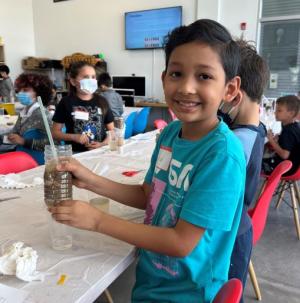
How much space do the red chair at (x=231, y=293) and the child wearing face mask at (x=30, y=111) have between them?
87.6 inches

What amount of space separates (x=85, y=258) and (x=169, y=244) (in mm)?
264

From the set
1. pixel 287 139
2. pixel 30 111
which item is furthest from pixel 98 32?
pixel 287 139

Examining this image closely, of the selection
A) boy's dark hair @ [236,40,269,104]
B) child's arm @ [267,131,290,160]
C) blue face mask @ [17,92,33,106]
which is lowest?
child's arm @ [267,131,290,160]

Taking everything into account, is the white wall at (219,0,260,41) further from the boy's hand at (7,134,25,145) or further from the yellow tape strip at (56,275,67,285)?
the yellow tape strip at (56,275,67,285)

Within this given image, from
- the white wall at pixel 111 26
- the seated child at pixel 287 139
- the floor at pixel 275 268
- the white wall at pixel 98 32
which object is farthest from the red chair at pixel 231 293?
the white wall at pixel 98 32

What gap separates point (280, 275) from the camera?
218 cm

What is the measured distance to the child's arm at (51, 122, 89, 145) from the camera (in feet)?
8.38

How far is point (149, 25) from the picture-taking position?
267 inches

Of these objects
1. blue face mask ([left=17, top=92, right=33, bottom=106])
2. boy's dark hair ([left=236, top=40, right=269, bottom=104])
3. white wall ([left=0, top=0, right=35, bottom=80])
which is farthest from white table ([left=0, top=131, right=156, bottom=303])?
white wall ([left=0, top=0, right=35, bottom=80])

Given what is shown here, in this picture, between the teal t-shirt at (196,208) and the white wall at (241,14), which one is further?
the white wall at (241,14)

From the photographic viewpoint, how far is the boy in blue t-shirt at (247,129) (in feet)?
3.93

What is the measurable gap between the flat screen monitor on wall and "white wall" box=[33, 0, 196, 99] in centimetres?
18

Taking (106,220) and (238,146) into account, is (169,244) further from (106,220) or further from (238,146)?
(238,146)

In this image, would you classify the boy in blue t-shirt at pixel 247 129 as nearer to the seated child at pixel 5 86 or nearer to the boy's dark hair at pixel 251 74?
the boy's dark hair at pixel 251 74
